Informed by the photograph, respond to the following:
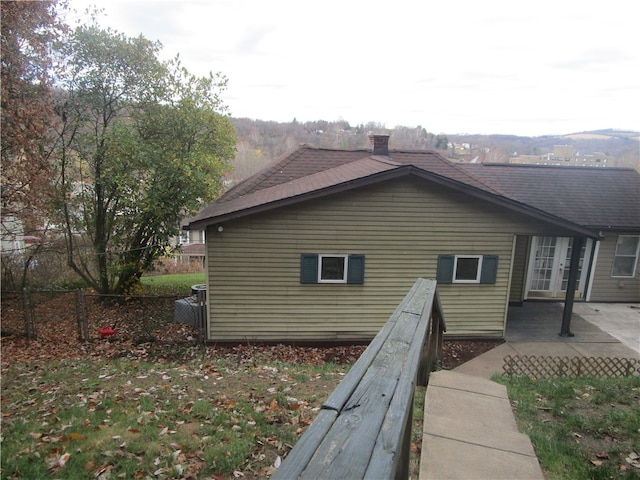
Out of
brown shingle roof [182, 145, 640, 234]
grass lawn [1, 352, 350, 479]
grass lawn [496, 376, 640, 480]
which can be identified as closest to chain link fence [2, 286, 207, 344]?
brown shingle roof [182, 145, 640, 234]

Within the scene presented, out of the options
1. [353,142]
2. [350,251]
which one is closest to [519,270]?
[350,251]

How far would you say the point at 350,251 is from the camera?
10.9 m

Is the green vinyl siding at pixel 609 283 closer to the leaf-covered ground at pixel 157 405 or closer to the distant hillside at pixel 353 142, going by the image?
the leaf-covered ground at pixel 157 405

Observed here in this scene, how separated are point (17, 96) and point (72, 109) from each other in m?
4.36

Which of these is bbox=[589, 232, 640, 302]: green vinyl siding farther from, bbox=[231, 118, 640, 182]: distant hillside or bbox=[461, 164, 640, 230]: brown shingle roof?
bbox=[231, 118, 640, 182]: distant hillside

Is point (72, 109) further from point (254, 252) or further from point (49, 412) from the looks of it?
point (49, 412)

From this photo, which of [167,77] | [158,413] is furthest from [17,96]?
[158,413]

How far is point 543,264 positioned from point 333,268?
8205 mm

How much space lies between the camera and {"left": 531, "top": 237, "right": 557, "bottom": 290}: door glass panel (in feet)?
47.4

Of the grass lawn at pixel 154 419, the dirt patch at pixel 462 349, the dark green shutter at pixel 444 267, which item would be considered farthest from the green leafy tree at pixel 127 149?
the dirt patch at pixel 462 349

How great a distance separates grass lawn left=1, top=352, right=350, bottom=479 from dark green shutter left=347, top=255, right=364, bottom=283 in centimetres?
340

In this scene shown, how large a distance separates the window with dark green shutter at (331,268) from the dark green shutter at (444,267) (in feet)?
6.67

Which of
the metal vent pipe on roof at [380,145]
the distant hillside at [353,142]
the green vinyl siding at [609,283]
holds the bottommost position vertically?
the green vinyl siding at [609,283]

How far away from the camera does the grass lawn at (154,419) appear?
13.2 ft
